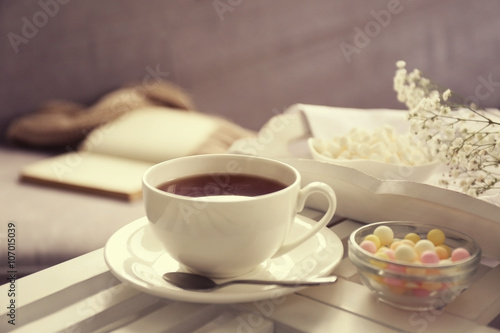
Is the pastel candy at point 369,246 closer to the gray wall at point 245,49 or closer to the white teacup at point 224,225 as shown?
the white teacup at point 224,225

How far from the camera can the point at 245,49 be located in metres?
2.21

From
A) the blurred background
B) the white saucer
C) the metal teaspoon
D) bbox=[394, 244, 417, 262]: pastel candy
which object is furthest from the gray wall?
bbox=[394, 244, 417, 262]: pastel candy

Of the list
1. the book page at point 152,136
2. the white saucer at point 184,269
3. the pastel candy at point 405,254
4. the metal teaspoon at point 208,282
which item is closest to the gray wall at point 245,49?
the book page at point 152,136

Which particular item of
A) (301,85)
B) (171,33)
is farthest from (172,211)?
(301,85)

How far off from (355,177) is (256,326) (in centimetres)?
24

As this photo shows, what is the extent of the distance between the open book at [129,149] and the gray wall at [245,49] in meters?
0.24

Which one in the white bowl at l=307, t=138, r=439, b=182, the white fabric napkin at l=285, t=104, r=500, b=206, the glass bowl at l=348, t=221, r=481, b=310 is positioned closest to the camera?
the glass bowl at l=348, t=221, r=481, b=310

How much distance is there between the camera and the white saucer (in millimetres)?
556

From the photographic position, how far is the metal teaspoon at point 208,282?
570 mm

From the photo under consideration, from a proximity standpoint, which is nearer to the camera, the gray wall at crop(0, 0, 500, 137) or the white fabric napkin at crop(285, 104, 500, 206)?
the white fabric napkin at crop(285, 104, 500, 206)

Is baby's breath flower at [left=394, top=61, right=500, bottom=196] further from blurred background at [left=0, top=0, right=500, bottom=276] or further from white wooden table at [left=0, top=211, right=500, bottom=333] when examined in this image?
blurred background at [left=0, top=0, right=500, bottom=276]

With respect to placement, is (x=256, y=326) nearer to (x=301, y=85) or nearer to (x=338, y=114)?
(x=338, y=114)

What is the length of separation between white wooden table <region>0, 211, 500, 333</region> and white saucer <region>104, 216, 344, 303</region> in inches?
1.0

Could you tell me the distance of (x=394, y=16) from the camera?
262cm
